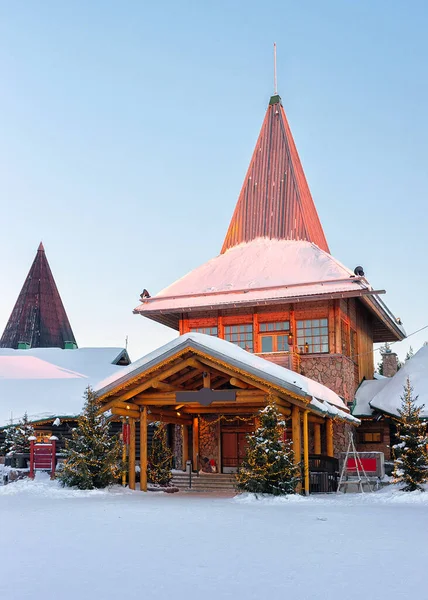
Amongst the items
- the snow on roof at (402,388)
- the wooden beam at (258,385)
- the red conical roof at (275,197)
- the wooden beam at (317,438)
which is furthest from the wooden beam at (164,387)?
the red conical roof at (275,197)

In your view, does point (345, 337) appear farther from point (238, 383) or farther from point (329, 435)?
point (238, 383)

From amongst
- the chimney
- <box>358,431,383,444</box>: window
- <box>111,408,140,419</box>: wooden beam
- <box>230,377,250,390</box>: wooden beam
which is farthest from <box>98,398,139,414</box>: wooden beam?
the chimney

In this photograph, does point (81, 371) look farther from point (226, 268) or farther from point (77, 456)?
point (77, 456)

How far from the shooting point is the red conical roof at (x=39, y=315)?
50.7m

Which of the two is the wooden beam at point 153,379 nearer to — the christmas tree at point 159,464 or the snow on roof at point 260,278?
the christmas tree at point 159,464

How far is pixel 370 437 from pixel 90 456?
12548 mm

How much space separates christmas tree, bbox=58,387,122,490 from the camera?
17766 mm

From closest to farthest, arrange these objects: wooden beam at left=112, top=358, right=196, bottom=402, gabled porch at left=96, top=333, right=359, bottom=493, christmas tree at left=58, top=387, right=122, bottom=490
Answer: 1. gabled porch at left=96, top=333, right=359, bottom=493
2. christmas tree at left=58, top=387, right=122, bottom=490
3. wooden beam at left=112, top=358, right=196, bottom=402

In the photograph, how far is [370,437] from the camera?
2634cm

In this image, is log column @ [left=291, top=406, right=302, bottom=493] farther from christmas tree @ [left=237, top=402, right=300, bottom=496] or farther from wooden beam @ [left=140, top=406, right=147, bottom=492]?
wooden beam @ [left=140, top=406, right=147, bottom=492]

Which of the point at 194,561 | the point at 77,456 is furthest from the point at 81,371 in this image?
the point at 194,561

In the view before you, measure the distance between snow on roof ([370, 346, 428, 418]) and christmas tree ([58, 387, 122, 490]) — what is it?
10493 mm

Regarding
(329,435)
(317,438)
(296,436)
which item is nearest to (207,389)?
(296,436)

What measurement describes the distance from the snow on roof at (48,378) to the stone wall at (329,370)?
950 centimetres
